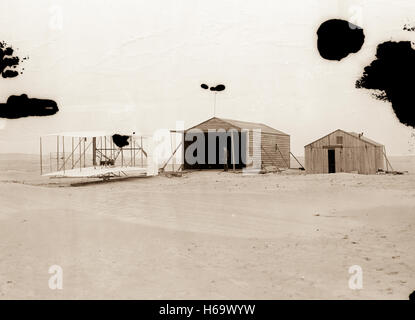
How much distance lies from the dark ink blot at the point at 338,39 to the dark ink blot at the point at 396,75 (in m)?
5.67

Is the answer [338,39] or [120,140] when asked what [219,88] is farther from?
[338,39]

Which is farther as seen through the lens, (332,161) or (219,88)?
(219,88)

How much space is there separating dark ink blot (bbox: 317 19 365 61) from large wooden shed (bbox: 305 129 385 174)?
21.2 metres

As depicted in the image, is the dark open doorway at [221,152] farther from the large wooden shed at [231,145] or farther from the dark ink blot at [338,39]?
the dark ink blot at [338,39]

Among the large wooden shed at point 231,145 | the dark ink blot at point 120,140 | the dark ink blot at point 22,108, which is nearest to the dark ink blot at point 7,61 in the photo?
the dark ink blot at point 22,108

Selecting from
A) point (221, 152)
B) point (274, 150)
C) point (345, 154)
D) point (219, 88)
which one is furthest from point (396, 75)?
point (219, 88)

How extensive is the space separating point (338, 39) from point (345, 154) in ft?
71.3

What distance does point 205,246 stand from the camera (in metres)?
8.86

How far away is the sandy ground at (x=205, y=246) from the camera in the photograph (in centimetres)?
632

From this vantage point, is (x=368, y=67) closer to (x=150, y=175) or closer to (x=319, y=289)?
(x=319, y=289)

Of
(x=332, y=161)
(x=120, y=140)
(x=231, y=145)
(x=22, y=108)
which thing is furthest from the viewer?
(x=231, y=145)

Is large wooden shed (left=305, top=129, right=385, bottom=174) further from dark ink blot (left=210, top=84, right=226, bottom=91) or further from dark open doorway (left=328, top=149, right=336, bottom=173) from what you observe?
dark ink blot (left=210, top=84, right=226, bottom=91)

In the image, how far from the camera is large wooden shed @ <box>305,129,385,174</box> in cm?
2894
